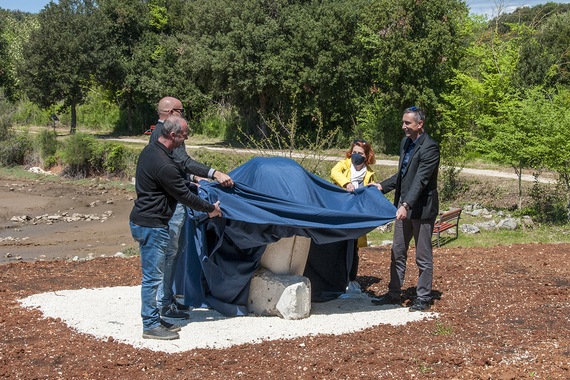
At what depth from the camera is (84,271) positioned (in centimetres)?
808

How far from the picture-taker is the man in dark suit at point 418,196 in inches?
212

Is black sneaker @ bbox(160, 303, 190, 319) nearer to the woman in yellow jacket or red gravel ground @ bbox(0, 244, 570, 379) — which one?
red gravel ground @ bbox(0, 244, 570, 379)

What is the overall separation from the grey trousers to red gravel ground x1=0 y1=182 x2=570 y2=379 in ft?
1.17

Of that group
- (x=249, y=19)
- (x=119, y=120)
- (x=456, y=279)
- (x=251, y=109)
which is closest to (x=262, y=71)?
(x=249, y=19)

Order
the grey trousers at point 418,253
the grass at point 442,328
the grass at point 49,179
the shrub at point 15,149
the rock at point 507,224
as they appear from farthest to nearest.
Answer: the shrub at point 15,149 < the grass at point 49,179 < the rock at point 507,224 < the grey trousers at point 418,253 < the grass at point 442,328

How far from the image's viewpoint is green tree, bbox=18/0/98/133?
32.2 meters

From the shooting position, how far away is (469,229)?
12.5 meters

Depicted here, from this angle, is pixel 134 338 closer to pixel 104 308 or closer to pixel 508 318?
pixel 104 308

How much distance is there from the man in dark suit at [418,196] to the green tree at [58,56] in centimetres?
3148

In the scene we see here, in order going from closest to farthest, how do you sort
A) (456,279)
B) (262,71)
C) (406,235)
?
(406,235)
(456,279)
(262,71)

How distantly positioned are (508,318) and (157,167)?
399cm

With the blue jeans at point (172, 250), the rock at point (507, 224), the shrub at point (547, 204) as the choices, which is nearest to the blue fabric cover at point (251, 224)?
the blue jeans at point (172, 250)

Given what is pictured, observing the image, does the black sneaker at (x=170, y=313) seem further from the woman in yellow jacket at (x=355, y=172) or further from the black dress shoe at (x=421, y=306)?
the black dress shoe at (x=421, y=306)

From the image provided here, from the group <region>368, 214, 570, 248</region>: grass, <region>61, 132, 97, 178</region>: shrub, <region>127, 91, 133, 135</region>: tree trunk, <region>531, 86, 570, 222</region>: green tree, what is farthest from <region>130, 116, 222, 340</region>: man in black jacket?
<region>127, 91, 133, 135</region>: tree trunk
